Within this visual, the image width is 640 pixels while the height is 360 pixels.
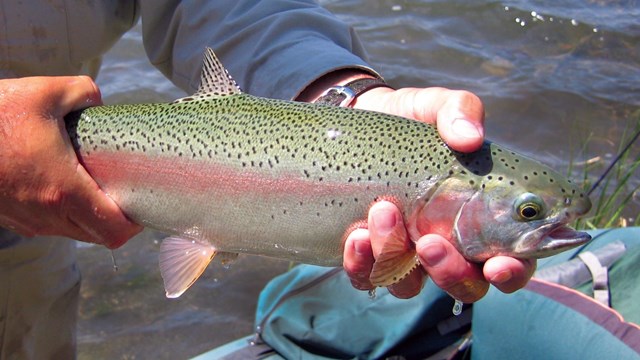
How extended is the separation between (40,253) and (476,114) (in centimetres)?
211

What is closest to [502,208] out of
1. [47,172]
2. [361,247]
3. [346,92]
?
[361,247]

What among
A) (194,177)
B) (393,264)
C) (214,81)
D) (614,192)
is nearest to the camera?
(393,264)

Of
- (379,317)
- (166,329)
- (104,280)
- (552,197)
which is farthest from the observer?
(104,280)

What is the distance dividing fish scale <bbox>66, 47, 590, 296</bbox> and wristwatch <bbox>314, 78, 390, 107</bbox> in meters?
0.27

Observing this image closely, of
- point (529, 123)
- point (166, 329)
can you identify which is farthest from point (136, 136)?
point (529, 123)

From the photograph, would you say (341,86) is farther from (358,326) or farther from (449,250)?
(358,326)

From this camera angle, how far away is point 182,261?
8.61ft

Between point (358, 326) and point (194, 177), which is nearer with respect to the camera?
point (194, 177)

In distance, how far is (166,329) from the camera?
16.2ft

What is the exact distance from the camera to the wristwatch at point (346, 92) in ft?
9.24

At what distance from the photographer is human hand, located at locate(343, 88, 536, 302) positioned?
226 cm

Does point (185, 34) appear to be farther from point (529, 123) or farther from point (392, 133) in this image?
point (529, 123)

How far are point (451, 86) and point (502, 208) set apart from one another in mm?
6244

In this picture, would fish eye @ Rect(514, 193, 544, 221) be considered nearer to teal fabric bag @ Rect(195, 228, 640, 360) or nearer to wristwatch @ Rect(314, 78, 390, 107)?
wristwatch @ Rect(314, 78, 390, 107)
